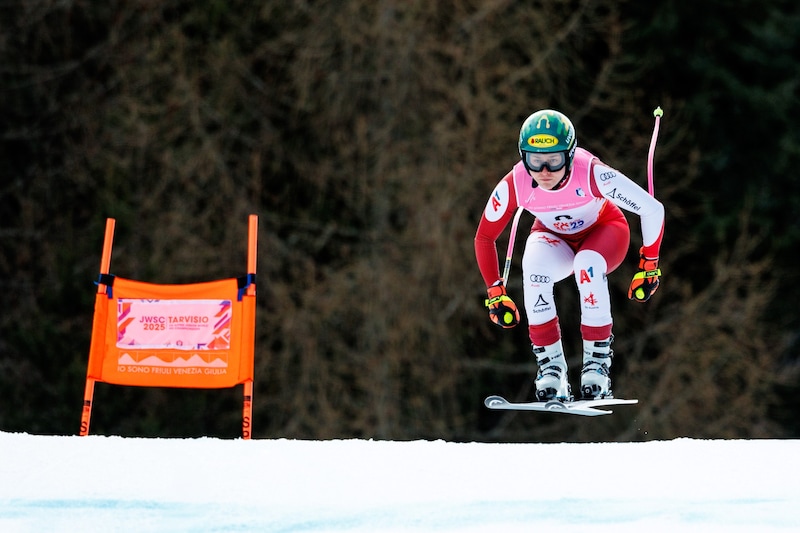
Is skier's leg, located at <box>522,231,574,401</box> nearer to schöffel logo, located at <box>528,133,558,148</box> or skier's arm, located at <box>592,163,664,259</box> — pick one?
skier's arm, located at <box>592,163,664,259</box>

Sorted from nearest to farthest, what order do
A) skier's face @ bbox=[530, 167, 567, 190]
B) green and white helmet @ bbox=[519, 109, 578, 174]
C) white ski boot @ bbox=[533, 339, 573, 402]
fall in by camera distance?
1. green and white helmet @ bbox=[519, 109, 578, 174]
2. skier's face @ bbox=[530, 167, 567, 190]
3. white ski boot @ bbox=[533, 339, 573, 402]

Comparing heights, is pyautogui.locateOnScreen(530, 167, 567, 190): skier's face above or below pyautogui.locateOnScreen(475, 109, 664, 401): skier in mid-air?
above

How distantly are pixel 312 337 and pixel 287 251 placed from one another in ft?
3.97

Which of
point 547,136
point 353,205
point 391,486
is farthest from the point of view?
point 353,205

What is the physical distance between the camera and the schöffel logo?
23.1ft

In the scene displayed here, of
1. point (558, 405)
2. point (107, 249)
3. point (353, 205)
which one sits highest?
point (353, 205)

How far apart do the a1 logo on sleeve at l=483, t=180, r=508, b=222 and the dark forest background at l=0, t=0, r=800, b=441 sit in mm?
9661

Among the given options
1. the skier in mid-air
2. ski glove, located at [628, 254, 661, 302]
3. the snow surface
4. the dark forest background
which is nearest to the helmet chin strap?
the skier in mid-air

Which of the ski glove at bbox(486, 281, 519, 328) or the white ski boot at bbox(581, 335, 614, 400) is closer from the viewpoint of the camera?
the ski glove at bbox(486, 281, 519, 328)

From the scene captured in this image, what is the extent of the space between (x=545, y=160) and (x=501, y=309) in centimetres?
82

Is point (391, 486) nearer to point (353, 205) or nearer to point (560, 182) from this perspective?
point (560, 182)

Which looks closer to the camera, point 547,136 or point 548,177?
point 547,136

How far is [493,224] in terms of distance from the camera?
24.6 ft

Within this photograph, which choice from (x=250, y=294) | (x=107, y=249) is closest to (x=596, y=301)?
(x=250, y=294)
